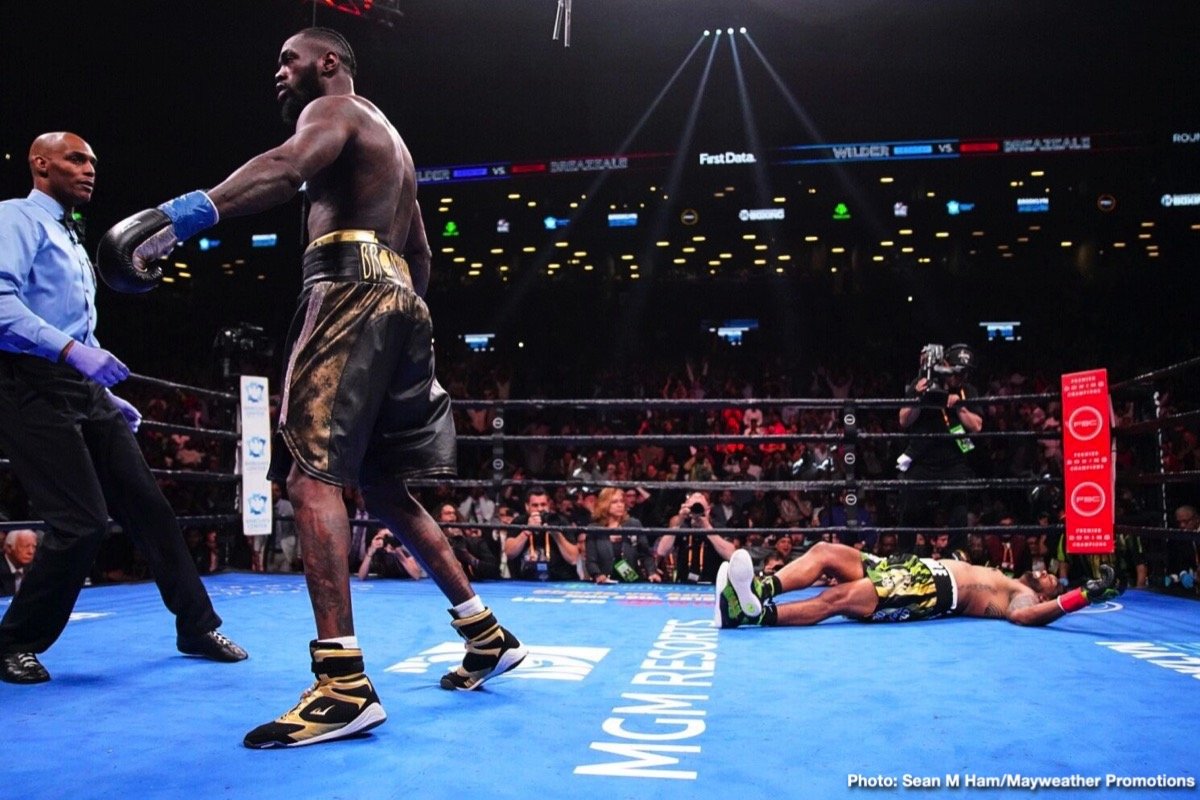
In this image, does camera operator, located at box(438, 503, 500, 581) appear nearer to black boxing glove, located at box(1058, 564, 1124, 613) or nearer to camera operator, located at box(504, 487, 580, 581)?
camera operator, located at box(504, 487, 580, 581)

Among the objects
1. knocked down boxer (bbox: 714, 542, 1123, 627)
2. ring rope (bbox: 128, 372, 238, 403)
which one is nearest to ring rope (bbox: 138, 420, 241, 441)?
ring rope (bbox: 128, 372, 238, 403)

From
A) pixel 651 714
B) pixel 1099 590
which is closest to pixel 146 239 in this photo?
pixel 651 714

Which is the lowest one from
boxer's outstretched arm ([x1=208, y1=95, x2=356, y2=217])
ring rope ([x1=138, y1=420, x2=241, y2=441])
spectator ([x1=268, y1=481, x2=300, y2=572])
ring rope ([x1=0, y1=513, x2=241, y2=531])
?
spectator ([x1=268, y1=481, x2=300, y2=572])

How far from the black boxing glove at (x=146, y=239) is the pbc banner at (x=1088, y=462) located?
373cm

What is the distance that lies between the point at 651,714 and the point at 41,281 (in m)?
1.79

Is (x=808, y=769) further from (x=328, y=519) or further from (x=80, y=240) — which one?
(x=80, y=240)

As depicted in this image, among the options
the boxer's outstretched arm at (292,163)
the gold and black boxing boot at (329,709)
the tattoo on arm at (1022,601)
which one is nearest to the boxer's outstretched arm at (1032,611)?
the tattoo on arm at (1022,601)

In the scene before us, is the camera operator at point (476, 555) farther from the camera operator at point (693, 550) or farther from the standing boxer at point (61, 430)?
the standing boxer at point (61, 430)

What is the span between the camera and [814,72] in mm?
15312

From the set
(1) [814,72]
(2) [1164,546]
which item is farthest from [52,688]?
(1) [814,72]

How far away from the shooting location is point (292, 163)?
1604mm

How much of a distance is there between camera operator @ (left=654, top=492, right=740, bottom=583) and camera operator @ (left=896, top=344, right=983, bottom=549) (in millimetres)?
1077

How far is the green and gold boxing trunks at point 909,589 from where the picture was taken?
3072mm

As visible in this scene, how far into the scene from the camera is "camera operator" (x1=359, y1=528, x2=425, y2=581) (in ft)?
16.0
